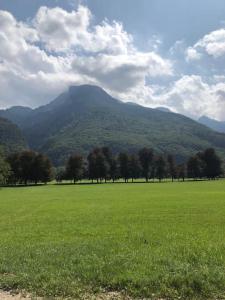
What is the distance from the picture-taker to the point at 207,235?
21.3 meters

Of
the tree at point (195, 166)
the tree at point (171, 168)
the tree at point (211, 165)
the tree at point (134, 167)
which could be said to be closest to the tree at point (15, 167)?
the tree at point (134, 167)

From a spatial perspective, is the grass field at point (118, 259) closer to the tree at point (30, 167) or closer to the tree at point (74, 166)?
the tree at point (30, 167)

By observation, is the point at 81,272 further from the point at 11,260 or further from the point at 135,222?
the point at 135,222

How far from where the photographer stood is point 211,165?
580ft

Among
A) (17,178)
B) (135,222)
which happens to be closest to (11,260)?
(135,222)

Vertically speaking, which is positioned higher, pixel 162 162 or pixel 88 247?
pixel 162 162

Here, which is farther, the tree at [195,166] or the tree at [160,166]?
the tree at [195,166]

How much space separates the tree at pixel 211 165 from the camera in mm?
175750

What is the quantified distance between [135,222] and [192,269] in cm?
1502

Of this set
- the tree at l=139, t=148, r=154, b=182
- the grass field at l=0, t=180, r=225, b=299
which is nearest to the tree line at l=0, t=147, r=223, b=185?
the tree at l=139, t=148, r=154, b=182

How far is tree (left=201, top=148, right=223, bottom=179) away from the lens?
175750 millimetres

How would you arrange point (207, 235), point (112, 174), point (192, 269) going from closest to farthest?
point (192, 269), point (207, 235), point (112, 174)

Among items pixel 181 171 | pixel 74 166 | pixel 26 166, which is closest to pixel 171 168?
pixel 181 171

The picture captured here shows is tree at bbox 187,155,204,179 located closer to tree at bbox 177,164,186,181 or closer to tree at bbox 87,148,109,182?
tree at bbox 177,164,186,181
